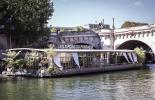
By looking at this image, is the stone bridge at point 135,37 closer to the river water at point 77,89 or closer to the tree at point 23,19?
the tree at point 23,19

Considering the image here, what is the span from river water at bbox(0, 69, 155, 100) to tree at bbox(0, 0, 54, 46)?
17.2 metres

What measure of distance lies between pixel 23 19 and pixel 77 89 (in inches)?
1046

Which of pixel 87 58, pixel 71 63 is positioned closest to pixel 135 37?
pixel 87 58

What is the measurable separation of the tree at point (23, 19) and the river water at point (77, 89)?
17188mm

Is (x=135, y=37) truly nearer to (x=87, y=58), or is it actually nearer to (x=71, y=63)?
(x=87, y=58)

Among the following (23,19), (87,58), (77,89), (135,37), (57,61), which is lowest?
(77,89)

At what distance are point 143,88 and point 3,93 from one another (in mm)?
12091

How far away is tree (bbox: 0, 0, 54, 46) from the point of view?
204 feet

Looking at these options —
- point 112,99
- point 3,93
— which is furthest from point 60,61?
point 112,99

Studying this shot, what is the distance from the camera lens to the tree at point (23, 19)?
62.2 m

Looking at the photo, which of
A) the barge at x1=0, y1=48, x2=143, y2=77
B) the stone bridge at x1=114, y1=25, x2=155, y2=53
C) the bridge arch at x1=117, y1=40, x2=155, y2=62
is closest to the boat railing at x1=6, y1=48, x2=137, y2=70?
the barge at x1=0, y1=48, x2=143, y2=77

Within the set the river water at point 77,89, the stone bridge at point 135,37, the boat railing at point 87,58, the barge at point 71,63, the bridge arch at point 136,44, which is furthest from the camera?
the bridge arch at point 136,44

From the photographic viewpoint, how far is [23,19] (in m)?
62.0

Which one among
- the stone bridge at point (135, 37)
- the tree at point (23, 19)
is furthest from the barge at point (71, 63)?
the stone bridge at point (135, 37)
